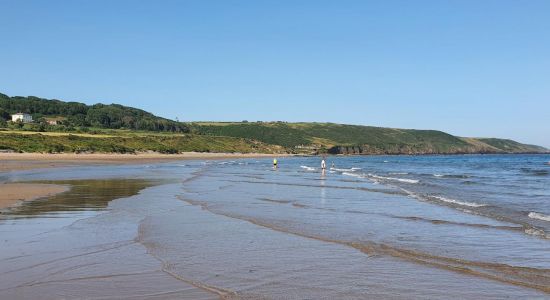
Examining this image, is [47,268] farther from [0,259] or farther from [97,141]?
[97,141]

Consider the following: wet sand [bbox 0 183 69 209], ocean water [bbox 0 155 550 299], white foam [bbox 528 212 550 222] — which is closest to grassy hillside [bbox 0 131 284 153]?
wet sand [bbox 0 183 69 209]

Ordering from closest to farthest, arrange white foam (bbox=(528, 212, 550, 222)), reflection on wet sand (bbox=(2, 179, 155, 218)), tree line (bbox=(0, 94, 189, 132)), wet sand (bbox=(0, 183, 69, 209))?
1. reflection on wet sand (bbox=(2, 179, 155, 218))
2. white foam (bbox=(528, 212, 550, 222))
3. wet sand (bbox=(0, 183, 69, 209))
4. tree line (bbox=(0, 94, 189, 132))

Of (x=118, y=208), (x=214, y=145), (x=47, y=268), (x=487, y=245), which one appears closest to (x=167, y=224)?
(x=118, y=208)

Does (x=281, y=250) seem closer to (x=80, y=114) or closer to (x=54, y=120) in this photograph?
(x=54, y=120)

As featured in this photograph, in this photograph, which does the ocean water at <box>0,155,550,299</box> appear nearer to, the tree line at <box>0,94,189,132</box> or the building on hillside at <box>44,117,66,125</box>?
the building on hillside at <box>44,117,66,125</box>

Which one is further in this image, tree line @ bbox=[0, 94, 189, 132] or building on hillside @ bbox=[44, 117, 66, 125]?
tree line @ bbox=[0, 94, 189, 132]

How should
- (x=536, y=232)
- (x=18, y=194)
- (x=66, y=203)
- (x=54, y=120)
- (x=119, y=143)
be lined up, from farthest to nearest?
(x=54, y=120)
(x=119, y=143)
(x=18, y=194)
(x=66, y=203)
(x=536, y=232)

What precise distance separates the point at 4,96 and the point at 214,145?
8292 centimetres

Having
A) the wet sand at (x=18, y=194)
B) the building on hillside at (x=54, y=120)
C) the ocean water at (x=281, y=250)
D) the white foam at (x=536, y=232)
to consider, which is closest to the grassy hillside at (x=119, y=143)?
the building on hillside at (x=54, y=120)

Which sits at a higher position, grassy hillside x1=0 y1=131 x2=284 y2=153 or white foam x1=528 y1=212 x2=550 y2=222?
grassy hillside x1=0 y1=131 x2=284 y2=153

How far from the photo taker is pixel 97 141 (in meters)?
99.2

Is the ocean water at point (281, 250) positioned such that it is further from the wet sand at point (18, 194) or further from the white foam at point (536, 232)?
the wet sand at point (18, 194)

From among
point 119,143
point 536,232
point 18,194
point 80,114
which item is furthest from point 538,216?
point 80,114

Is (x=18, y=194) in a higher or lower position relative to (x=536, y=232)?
lower
